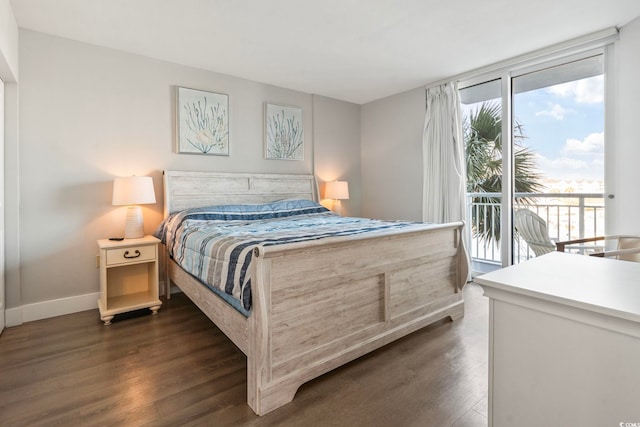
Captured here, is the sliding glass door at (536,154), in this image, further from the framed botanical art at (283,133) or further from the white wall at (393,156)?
the framed botanical art at (283,133)

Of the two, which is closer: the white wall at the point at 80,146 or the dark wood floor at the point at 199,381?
the dark wood floor at the point at 199,381

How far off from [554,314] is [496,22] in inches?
105

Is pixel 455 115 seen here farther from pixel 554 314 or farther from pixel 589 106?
pixel 554 314

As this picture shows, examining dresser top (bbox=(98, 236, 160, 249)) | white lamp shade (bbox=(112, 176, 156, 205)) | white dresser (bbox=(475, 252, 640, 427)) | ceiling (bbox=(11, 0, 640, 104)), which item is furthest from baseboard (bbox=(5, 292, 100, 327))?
white dresser (bbox=(475, 252, 640, 427))

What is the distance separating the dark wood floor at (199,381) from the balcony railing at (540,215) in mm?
1784

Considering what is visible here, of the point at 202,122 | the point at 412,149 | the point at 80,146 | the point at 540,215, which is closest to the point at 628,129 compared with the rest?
the point at 540,215

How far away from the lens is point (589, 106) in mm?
3039

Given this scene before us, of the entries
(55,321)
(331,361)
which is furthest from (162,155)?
(331,361)

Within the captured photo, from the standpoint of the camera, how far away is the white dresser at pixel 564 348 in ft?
Result: 2.40

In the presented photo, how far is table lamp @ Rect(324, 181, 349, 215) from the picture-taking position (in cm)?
434

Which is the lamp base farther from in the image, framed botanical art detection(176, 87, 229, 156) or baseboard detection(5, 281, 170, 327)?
framed botanical art detection(176, 87, 229, 156)

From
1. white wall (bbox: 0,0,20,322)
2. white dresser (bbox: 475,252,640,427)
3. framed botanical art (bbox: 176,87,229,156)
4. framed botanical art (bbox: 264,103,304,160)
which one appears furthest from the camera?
framed botanical art (bbox: 264,103,304,160)

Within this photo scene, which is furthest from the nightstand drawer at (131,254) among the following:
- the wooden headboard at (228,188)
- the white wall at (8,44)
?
the white wall at (8,44)

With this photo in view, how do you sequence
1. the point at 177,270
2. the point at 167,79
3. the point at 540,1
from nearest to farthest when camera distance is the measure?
the point at 540,1 → the point at 177,270 → the point at 167,79
